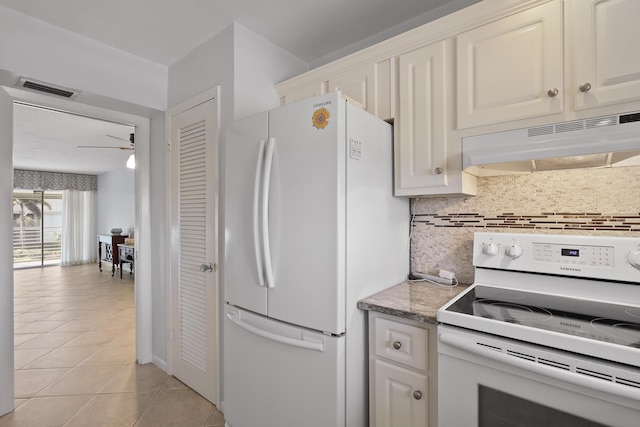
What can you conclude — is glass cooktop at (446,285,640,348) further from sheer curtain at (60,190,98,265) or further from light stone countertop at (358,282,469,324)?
sheer curtain at (60,190,98,265)

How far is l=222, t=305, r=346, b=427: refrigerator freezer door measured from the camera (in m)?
1.33

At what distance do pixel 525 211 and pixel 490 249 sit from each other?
289mm

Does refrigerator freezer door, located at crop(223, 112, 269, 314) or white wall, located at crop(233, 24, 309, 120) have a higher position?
white wall, located at crop(233, 24, 309, 120)

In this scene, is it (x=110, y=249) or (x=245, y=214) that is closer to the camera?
(x=245, y=214)

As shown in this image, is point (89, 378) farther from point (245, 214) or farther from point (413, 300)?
point (413, 300)

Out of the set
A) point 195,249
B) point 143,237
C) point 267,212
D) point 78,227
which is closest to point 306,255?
point 267,212

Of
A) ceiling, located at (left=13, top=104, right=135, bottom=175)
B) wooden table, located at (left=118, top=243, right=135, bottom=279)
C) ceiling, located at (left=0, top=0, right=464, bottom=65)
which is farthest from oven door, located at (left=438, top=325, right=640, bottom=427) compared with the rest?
wooden table, located at (left=118, top=243, right=135, bottom=279)

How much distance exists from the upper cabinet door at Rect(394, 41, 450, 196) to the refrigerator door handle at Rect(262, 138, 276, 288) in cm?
67

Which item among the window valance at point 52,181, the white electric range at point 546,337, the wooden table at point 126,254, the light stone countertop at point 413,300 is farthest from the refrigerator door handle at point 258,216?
the window valance at point 52,181

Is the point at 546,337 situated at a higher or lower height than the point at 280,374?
higher

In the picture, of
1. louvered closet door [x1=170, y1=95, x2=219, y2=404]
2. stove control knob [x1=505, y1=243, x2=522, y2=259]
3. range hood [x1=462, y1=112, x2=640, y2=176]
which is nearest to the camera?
range hood [x1=462, y1=112, x2=640, y2=176]

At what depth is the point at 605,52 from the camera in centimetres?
116

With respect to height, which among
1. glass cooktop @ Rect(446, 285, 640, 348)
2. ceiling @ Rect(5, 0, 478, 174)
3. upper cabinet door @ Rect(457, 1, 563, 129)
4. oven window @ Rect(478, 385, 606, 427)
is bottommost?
oven window @ Rect(478, 385, 606, 427)

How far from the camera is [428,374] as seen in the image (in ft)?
4.16
